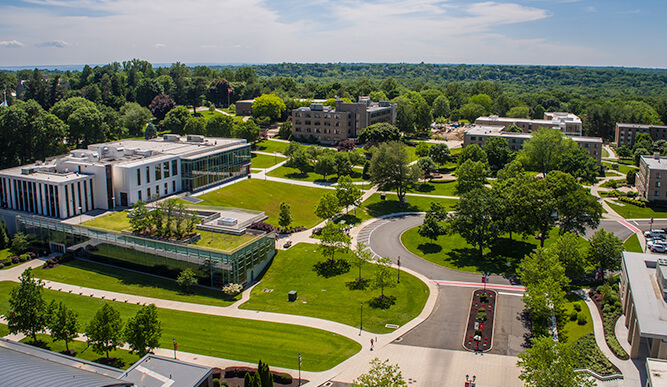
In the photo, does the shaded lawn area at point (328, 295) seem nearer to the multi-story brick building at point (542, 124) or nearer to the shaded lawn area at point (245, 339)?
the shaded lawn area at point (245, 339)

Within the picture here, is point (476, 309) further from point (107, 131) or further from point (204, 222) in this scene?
point (107, 131)

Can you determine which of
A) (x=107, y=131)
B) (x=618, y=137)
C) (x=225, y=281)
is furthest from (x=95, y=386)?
(x=618, y=137)

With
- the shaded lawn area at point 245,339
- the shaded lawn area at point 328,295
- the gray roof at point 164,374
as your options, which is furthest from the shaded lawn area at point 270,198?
the gray roof at point 164,374

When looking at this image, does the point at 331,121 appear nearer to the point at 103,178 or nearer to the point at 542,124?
the point at 542,124

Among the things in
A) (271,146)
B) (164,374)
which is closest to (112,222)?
(164,374)

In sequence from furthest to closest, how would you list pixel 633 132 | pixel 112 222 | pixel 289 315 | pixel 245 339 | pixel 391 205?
pixel 633 132, pixel 391 205, pixel 112 222, pixel 289 315, pixel 245 339

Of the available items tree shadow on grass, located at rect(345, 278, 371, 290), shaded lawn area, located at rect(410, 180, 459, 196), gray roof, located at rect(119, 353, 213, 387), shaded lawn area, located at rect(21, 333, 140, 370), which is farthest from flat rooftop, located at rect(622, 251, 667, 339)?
shaded lawn area, located at rect(410, 180, 459, 196)
